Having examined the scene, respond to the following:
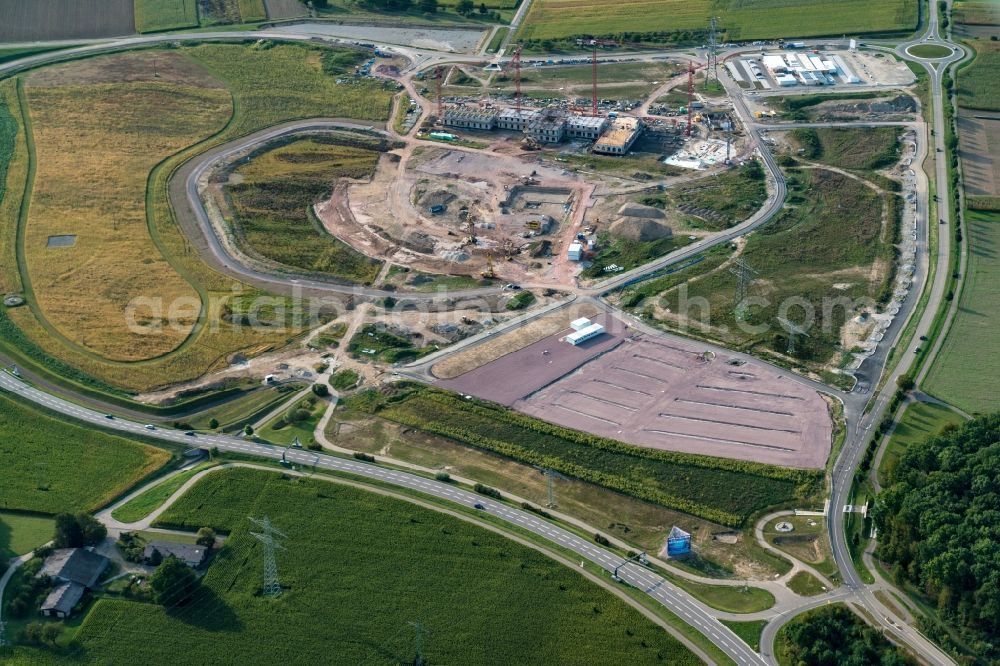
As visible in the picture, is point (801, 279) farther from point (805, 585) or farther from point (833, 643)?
point (833, 643)

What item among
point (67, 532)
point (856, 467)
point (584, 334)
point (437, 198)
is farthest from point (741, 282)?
point (67, 532)

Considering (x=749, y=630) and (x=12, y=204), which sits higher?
(x=12, y=204)

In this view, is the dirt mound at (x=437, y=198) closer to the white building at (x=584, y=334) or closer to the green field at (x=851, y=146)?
the white building at (x=584, y=334)

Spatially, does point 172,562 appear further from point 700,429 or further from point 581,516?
point 700,429

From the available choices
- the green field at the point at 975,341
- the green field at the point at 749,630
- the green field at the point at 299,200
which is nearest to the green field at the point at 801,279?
the green field at the point at 975,341

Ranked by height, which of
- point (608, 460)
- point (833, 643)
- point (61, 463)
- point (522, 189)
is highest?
point (522, 189)

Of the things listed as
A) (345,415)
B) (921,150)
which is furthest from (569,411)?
(921,150)
